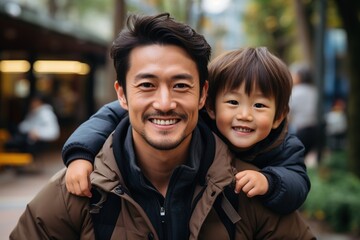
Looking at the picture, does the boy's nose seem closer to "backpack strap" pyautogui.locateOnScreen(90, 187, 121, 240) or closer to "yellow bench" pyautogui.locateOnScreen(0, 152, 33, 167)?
"backpack strap" pyautogui.locateOnScreen(90, 187, 121, 240)

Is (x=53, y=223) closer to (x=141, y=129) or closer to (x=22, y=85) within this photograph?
(x=141, y=129)

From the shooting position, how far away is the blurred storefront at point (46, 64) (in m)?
13.5

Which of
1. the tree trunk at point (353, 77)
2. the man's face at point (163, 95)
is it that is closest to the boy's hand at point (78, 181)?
the man's face at point (163, 95)

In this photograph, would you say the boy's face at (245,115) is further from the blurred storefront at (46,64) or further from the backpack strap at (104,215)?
the blurred storefront at (46,64)

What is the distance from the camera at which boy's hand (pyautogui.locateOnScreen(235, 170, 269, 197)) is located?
2.28 metres

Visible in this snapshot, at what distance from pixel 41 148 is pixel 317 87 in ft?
21.3

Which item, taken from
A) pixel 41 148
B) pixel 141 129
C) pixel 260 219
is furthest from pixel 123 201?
pixel 41 148

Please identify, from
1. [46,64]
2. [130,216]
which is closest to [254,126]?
[130,216]

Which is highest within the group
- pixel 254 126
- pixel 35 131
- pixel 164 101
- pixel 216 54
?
pixel 216 54

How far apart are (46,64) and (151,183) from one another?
1929 cm

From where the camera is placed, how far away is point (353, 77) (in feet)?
28.1

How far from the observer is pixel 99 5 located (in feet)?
106

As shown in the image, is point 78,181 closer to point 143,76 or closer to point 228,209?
point 143,76

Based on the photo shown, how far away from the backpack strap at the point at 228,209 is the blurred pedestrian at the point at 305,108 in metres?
7.16
